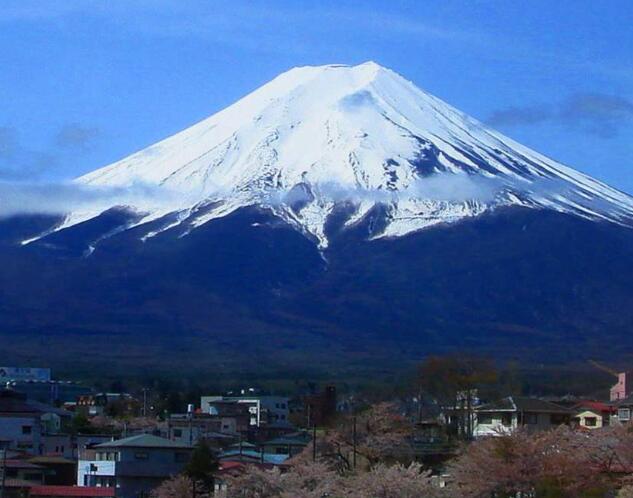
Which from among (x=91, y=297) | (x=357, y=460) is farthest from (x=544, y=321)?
(x=357, y=460)

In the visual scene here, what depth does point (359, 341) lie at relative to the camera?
324 feet

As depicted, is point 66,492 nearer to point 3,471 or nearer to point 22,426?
point 3,471

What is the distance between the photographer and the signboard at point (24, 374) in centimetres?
7224

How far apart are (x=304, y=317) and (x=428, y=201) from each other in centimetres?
3169

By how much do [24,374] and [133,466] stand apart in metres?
38.2

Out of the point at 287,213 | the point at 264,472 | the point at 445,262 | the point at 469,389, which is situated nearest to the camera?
the point at 264,472

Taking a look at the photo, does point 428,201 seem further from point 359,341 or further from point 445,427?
point 445,427

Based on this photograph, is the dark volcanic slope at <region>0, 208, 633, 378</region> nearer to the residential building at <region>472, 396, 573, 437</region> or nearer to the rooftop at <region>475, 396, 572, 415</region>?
the rooftop at <region>475, 396, 572, 415</region>

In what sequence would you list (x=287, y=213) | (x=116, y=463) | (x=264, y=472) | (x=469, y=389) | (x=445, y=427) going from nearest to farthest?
1. (x=264, y=472)
2. (x=116, y=463)
3. (x=445, y=427)
4. (x=469, y=389)
5. (x=287, y=213)

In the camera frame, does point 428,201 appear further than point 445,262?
Yes

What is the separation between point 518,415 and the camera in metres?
41.8

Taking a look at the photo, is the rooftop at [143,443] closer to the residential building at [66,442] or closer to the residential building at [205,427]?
the residential building at [205,427]

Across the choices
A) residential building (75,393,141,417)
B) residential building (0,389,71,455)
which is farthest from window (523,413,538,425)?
residential building (75,393,141,417)

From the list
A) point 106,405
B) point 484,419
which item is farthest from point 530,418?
point 106,405
